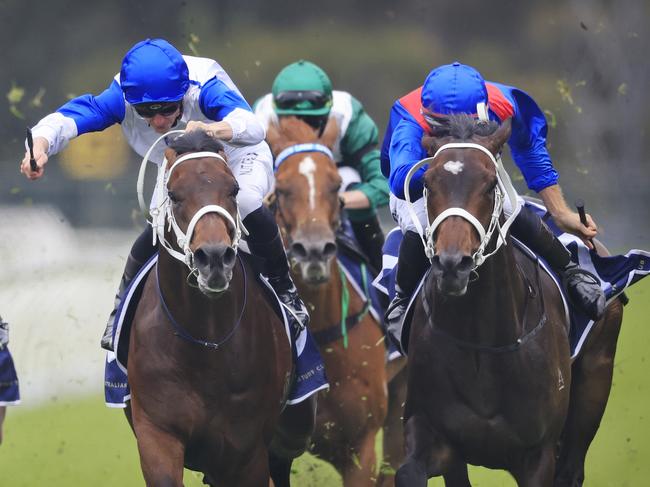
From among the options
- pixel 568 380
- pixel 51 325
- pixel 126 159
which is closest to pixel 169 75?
pixel 568 380

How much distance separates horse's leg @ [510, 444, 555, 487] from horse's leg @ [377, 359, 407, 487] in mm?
1814

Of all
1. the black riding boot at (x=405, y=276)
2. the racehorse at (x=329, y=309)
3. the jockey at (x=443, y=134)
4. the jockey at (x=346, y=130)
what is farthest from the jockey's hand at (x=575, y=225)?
the jockey at (x=346, y=130)

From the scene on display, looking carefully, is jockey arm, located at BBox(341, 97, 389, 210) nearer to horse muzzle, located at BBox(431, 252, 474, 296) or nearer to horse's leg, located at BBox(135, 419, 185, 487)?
horse's leg, located at BBox(135, 419, 185, 487)

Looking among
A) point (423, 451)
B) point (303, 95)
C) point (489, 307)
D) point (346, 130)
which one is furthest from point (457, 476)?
point (346, 130)

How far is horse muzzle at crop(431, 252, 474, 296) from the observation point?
4836 millimetres

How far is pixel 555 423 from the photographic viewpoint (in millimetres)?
5516

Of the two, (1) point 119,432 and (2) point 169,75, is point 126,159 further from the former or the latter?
(2) point 169,75

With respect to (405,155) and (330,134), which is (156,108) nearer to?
(405,155)

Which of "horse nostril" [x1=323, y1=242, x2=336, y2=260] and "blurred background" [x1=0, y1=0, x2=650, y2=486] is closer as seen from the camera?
"horse nostril" [x1=323, y1=242, x2=336, y2=260]

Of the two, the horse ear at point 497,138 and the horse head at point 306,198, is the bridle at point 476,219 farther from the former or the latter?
the horse head at point 306,198

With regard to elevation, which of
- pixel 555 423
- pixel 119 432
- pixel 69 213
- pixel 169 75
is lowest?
pixel 119 432

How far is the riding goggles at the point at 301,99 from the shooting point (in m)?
7.26

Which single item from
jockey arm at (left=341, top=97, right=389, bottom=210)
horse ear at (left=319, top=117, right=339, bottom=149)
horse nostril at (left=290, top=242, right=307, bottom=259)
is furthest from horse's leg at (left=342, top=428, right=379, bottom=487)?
horse ear at (left=319, top=117, right=339, bottom=149)

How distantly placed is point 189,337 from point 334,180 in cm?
152
